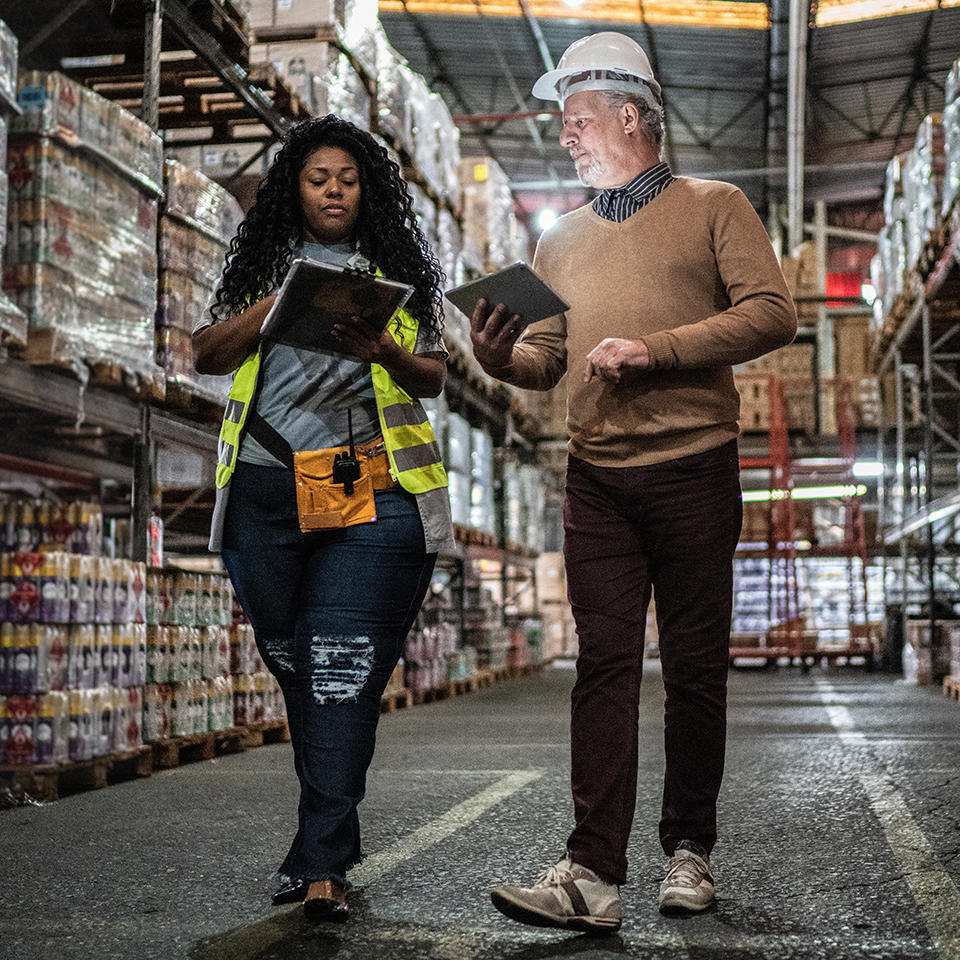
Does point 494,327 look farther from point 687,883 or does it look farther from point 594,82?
point 687,883

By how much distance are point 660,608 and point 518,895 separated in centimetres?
71

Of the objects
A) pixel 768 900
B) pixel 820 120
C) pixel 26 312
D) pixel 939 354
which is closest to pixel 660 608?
pixel 768 900

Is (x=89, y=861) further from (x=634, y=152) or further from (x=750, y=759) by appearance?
(x=750, y=759)

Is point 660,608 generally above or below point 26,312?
below

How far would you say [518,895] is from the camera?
8.14 ft

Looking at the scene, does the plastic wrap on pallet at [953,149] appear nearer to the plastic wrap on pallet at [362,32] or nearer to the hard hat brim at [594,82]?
the plastic wrap on pallet at [362,32]

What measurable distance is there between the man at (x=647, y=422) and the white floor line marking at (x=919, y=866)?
473 millimetres

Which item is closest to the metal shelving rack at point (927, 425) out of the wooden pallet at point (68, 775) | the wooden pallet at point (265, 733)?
the wooden pallet at point (265, 733)

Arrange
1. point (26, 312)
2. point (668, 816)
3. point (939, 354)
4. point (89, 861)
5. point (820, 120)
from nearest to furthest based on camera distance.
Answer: point (668, 816)
point (89, 861)
point (26, 312)
point (939, 354)
point (820, 120)

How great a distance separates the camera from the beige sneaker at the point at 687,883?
2691mm

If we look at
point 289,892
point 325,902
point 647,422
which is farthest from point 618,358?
point 289,892

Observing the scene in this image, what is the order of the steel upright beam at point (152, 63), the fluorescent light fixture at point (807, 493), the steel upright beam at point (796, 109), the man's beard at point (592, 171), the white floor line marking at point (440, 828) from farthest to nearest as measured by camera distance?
Answer: the fluorescent light fixture at point (807, 493), the steel upright beam at point (796, 109), the steel upright beam at point (152, 63), the white floor line marking at point (440, 828), the man's beard at point (592, 171)

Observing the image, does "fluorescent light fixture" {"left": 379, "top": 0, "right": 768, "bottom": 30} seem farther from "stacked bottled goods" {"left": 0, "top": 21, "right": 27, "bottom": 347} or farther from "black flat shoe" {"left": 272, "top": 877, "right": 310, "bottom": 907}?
"black flat shoe" {"left": 272, "top": 877, "right": 310, "bottom": 907}

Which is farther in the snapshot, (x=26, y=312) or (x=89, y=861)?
(x=26, y=312)
